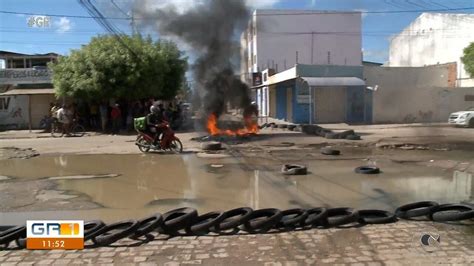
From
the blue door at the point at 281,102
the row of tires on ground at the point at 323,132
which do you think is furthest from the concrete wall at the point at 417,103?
the blue door at the point at 281,102

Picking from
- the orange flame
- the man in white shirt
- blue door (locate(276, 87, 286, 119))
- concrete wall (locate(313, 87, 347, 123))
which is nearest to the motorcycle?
the orange flame

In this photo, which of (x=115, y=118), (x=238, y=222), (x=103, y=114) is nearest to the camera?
(x=238, y=222)

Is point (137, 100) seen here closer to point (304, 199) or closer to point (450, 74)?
point (304, 199)

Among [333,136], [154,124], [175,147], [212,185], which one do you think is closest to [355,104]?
[333,136]

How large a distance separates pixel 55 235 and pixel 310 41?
48.5 m

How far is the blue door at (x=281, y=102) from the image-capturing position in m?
32.2

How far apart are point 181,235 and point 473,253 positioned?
123 inches

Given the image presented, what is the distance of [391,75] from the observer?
2884 centimetres

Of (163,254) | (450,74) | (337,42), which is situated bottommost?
(163,254)

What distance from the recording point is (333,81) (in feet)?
86.2

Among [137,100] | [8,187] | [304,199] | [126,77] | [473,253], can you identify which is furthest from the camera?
[137,100]

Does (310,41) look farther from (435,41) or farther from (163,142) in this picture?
(163,142)

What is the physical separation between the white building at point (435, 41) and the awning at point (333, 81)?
333 inches

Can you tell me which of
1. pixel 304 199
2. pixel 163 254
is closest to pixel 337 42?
pixel 304 199
